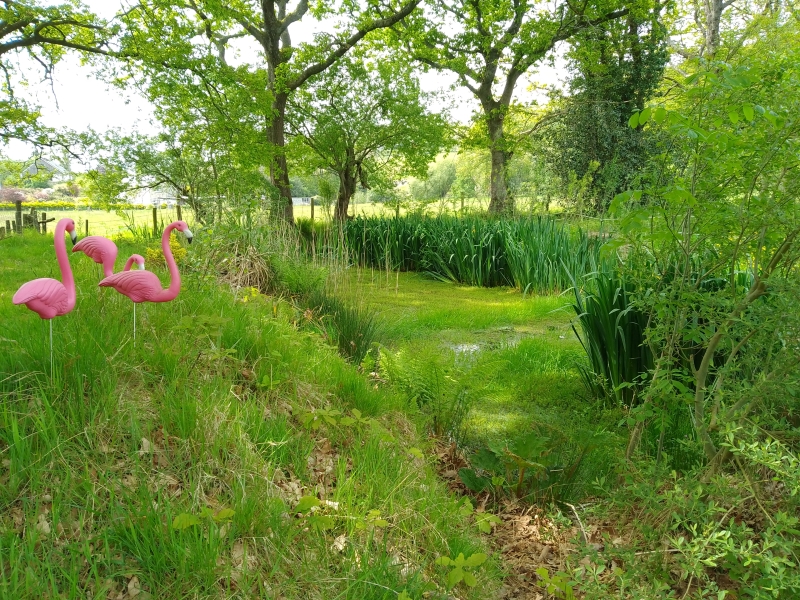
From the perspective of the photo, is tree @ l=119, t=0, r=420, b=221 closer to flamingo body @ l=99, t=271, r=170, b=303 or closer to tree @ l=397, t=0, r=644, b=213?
tree @ l=397, t=0, r=644, b=213

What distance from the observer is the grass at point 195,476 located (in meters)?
1.55

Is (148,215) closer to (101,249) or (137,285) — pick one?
(101,249)

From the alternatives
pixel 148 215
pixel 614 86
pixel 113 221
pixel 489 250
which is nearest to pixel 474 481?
pixel 489 250

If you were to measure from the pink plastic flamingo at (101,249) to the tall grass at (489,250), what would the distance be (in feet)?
12.2

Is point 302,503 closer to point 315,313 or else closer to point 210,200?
point 315,313

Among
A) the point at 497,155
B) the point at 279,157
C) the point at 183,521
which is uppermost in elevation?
the point at 497,155

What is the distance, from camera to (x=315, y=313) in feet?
16.0

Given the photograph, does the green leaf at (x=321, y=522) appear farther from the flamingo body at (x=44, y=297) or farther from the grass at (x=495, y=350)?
the grass at (x=495, y=350)

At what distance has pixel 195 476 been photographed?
6.29 feet

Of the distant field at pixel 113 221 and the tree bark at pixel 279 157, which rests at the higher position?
the tree bark at pixel 279 157

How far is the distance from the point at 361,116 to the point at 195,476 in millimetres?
15064

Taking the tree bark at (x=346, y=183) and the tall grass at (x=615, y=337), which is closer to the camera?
the tall grass at (x=615, y=337)

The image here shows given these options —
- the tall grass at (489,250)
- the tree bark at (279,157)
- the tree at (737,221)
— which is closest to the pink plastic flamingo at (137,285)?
the tree at (737,221)

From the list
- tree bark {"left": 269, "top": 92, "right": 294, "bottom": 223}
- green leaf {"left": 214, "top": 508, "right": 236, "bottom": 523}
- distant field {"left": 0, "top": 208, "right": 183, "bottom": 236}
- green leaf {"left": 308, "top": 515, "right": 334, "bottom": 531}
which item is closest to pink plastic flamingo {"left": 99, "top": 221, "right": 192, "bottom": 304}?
green leaf {"left": 214, "top": 508, "right": 236, "bottom": 523}
